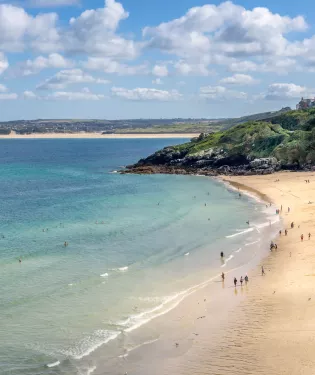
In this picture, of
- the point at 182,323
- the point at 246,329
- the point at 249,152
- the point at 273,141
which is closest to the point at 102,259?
the point at 182,323

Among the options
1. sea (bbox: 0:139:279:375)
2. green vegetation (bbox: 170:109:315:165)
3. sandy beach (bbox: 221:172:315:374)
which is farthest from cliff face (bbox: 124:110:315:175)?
sandy beach (bbox: 221:172:315:374)

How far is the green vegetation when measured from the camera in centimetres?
9006

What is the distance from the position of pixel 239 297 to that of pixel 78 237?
19.4 m

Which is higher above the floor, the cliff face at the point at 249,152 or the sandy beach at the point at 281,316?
the cliff face at the point at 249,152

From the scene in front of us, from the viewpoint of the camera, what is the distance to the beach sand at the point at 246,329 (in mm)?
21484

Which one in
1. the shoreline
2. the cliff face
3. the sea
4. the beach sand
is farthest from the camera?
the cliff face

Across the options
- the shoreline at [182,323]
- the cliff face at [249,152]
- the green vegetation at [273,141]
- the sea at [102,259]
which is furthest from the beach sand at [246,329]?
Answer: the green vegetation at [273,141]

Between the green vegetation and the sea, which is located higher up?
the green vegetation

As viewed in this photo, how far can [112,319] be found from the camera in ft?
88.2

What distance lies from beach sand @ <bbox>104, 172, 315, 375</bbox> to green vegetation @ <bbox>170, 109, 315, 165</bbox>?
5491cm

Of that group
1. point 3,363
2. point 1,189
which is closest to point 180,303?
point 3,363

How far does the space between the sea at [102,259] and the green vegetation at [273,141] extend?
22.2m

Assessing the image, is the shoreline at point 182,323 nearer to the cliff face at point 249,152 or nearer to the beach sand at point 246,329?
the beach sand at point 246,329

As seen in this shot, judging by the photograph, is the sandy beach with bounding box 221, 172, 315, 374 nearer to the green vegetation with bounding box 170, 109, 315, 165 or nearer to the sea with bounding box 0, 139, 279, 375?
the sea with bounding box 0, 139, 279, 375
